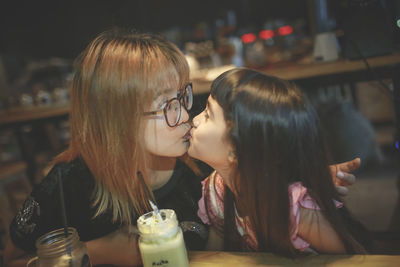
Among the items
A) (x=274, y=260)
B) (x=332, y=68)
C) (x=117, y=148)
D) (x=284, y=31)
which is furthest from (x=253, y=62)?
(x=274, y=260)

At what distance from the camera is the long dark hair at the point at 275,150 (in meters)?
0.88

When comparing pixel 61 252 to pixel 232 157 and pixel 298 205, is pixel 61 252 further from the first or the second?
pixel 298 205

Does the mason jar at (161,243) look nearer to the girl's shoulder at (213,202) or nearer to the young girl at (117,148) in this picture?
the young girl at (117,148)

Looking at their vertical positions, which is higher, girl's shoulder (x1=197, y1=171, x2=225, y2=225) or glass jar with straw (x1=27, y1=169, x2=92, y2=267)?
glass jar with straw (x1=27, y1=169, x2=92, y2=267)

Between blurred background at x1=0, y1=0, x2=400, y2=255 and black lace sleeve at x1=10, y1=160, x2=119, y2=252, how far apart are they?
0.37m

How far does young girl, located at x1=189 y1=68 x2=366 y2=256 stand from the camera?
2.88 ft

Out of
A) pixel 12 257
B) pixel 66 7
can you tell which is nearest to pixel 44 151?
pixel 66 7

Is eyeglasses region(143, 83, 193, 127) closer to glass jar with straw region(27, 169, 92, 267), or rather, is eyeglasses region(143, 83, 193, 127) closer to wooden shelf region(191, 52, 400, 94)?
glass jar with straw region(27, 169, 92, 267)

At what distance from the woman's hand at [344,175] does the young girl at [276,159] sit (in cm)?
6

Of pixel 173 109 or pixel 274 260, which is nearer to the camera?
pixel 274 260

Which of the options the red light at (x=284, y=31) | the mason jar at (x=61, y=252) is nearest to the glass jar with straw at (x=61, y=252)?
the mason jar at (x=61, y=252)

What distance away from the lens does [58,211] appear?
120 cm

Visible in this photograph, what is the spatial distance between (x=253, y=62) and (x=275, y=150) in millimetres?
2556

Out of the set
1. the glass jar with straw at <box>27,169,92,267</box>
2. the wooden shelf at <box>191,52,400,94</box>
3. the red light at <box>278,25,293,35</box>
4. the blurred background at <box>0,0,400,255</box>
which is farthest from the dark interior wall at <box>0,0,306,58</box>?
the glass jar with straw at <box>27,169,92,267</box>
